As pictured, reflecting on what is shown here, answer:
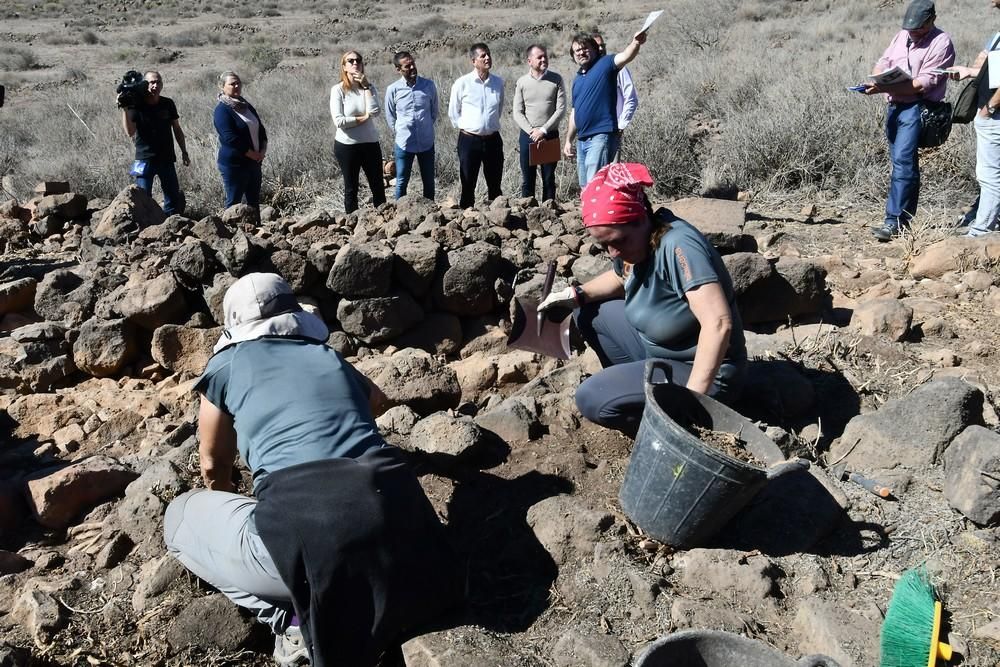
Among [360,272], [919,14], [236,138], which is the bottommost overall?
[360,272]

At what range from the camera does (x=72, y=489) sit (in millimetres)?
3402

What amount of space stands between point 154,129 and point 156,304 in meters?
3.04

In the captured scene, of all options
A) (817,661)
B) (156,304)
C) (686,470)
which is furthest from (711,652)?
(156,304)

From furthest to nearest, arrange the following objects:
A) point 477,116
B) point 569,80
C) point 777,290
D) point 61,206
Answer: point 569,80 < point 61,206 < point 477,116 < point 777,290

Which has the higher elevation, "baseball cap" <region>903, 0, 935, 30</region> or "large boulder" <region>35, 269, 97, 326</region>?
"baseball cap" <region>903, 0, 935, 30</region>

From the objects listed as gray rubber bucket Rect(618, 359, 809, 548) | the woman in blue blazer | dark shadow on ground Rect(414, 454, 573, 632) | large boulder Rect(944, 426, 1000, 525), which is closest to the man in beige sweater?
the woman in blue blazer

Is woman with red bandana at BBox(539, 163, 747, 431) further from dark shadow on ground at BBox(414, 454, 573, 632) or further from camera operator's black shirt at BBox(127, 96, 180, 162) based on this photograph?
camera operator's black shirt at BBox(127, 96, 180, 162)

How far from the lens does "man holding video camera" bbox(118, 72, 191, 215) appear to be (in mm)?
7160

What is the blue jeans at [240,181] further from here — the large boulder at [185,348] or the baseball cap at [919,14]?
the baseball cap at [919,14]

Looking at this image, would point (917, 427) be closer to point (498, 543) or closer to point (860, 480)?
point (860, 480)

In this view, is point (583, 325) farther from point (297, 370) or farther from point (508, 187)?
point (508, 187)

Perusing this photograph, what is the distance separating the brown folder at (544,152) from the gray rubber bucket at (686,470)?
4397 millimetres

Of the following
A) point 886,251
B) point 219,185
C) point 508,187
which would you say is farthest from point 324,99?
point 886,251

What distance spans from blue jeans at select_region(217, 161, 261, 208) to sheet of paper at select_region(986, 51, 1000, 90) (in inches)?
216
